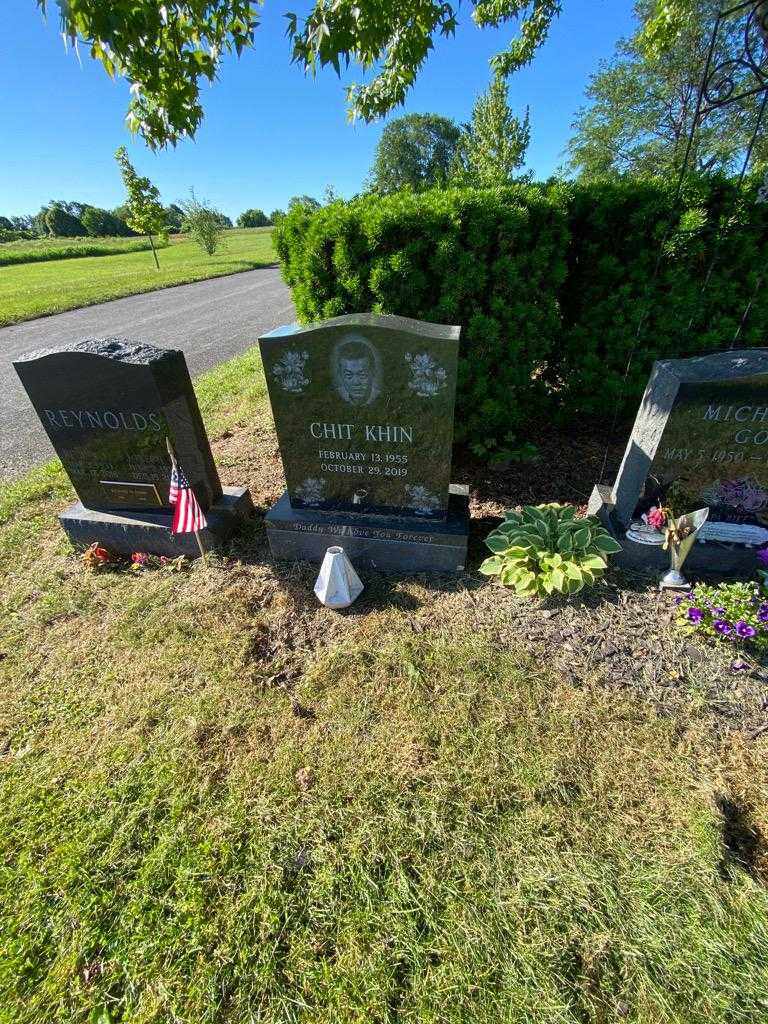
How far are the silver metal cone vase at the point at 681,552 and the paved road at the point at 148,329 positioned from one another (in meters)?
7.03

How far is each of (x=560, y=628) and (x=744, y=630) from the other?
41.6 inches

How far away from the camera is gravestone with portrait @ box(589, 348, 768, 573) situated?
303 centimetres

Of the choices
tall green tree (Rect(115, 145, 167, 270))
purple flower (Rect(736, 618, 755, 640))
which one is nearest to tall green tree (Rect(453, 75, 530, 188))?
tall green tree (Rect(115, 145, 167, 270))

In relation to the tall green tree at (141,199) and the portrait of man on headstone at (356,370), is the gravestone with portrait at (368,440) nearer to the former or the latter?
the portrait of man on headstone at (356,370)

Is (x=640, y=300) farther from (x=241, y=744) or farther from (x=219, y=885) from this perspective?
(x=219, y=885)

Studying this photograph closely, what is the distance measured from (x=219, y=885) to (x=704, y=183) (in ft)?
19.7

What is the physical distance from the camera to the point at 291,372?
10.9ft

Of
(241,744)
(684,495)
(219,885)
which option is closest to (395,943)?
(219,885)

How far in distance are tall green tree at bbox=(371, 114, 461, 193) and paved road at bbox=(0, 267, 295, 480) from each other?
47.5 meters

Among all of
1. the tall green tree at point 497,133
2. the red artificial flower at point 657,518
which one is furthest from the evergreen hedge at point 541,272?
the tall green tree at point 497,133

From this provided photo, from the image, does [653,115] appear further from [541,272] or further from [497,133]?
[541,272]

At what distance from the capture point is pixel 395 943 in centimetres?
180

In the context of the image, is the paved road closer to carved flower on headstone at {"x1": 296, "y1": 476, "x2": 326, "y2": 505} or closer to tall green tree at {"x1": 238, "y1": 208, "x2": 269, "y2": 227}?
carved flower on headstone at {"x1": 296, "y1": 476, "x2": 326, "y2": 505}

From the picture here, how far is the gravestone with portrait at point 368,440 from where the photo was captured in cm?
313
